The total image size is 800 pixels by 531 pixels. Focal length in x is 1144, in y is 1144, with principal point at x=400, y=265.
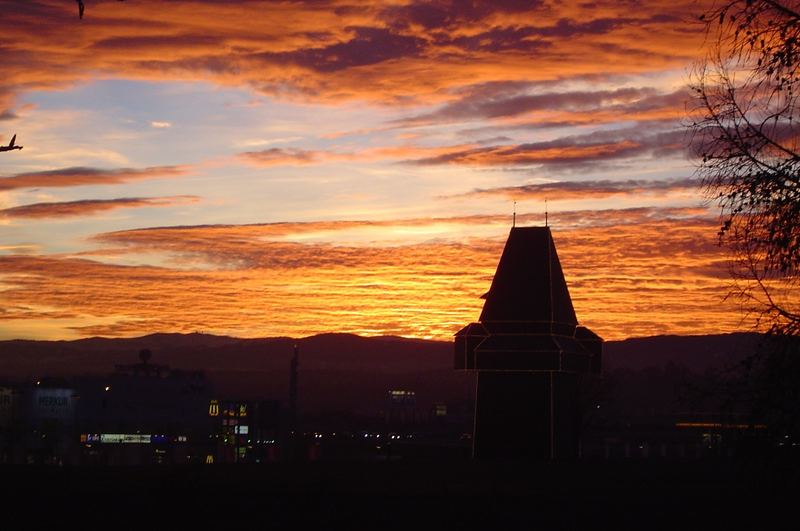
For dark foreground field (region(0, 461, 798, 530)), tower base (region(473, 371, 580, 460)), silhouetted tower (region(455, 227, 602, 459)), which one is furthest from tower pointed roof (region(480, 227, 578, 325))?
dark foreground field (region(0, 461, 798, 530))

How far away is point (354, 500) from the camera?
3494cm

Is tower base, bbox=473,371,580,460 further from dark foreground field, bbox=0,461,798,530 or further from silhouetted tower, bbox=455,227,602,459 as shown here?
dark foreground field, bbox=0,461,798,530

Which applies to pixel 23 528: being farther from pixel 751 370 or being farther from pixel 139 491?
pixel 751 370

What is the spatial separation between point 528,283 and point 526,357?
5191 millimetres

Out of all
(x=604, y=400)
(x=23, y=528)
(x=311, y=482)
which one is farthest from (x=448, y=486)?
(x=604, y=400)

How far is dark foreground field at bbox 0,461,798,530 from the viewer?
2908 cm

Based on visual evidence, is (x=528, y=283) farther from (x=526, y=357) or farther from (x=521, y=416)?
(x=521, y=416)

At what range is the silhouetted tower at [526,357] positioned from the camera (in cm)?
7412

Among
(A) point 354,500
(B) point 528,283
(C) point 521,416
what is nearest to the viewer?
(A) point 354,500

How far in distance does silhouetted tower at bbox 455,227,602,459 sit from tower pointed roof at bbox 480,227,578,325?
2.6 inches

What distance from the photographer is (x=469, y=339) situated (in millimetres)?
77688

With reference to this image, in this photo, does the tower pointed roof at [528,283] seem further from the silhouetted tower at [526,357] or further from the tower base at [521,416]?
the tower base at [521,416]

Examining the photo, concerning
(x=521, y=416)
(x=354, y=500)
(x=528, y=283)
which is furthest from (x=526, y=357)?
(x=354, y=500)

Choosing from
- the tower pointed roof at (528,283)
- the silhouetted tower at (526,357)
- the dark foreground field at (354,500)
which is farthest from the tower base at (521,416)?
the dark foreground field at (354,500)
